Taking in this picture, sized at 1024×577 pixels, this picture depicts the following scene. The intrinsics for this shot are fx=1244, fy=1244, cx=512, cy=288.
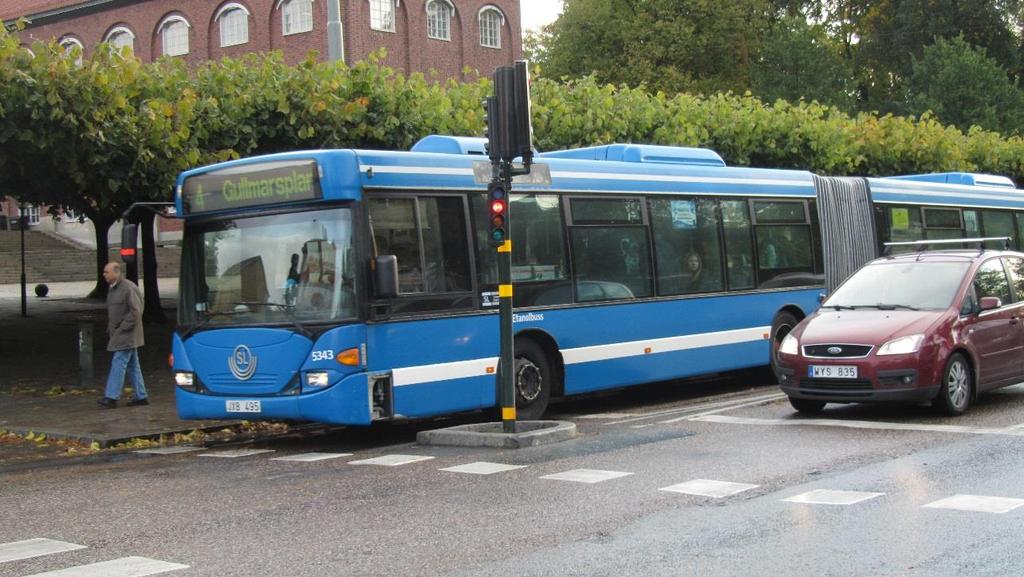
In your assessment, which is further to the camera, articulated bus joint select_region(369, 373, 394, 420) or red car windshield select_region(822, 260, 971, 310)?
red car windshield select_region(822, 260, 971, 310)

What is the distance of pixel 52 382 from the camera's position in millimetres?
19625

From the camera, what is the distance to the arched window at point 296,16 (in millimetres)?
54812

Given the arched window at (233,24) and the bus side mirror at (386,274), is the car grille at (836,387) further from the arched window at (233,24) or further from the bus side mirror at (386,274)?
the arched window at (233,24)

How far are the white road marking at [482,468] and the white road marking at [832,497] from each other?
2.68 meters

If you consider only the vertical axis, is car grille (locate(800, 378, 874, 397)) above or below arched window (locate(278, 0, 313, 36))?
below

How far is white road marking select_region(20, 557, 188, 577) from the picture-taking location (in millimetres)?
6801

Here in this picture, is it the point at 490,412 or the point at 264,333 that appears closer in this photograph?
the point at 264,333

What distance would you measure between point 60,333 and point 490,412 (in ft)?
55.9

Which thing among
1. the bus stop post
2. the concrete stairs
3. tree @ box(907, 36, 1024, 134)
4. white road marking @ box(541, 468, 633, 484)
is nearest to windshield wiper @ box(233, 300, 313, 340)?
white road marking @ box(541, 468, 633, 484)

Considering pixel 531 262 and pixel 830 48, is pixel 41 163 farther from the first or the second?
pixel 830 48

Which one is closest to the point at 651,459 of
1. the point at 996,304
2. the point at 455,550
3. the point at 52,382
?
the point at 455,550

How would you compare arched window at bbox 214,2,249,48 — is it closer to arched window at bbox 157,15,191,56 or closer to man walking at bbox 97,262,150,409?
arched window at bbox 157,15,191,56

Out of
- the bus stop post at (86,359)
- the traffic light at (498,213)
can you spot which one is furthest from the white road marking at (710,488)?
the bus stop post at (86,359)

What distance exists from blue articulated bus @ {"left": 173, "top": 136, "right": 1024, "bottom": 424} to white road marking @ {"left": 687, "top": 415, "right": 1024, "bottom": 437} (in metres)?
1.92
